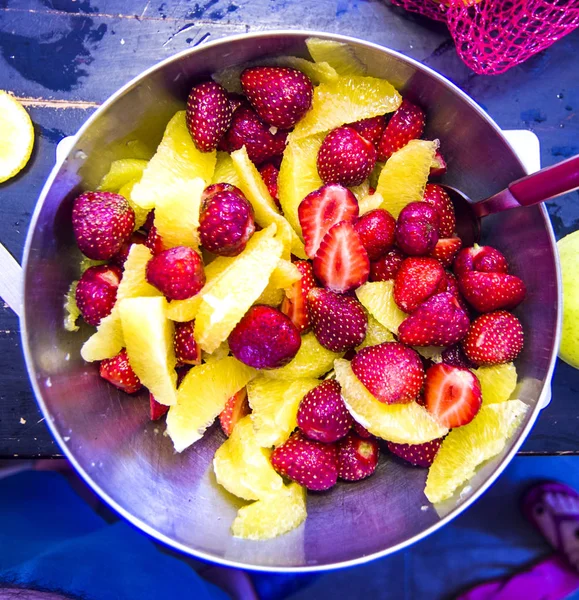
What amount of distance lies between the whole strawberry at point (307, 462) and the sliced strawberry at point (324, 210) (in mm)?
390

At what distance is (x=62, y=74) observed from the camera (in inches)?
50.8

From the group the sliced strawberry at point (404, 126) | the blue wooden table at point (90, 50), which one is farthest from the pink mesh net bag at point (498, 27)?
the sliced strawberry at point (404, 126)

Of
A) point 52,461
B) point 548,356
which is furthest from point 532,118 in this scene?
point 52,461

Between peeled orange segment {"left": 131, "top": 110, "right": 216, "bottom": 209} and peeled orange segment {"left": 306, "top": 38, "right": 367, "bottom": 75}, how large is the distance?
0.27 m

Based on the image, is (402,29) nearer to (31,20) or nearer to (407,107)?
(407,107)

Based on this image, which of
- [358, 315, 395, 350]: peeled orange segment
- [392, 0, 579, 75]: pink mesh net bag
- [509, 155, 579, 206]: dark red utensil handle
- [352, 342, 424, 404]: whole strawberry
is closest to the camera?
[509, 155, 579, 206]: dark red utensil handle

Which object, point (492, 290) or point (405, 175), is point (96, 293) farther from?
point (492, 290)

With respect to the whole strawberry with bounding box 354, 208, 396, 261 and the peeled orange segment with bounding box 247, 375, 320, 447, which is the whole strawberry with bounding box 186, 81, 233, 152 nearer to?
the whole strawberry with bounding box 354, 208, 396, 261

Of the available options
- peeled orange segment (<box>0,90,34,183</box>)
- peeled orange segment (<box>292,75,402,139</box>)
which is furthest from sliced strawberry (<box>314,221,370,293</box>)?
peeled orange segment (<box>0,90,34,183</box>)

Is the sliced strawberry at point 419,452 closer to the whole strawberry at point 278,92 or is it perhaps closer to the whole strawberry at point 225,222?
the whole strawberry at point 225,222

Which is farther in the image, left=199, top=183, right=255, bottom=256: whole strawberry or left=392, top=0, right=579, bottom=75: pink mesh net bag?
left=392, top=0, right=579, bottom=75: pink mesh net bag

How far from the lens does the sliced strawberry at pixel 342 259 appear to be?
3.39 feet

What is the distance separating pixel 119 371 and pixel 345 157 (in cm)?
58

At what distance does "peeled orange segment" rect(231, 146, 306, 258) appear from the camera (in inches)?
40.6
